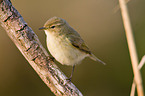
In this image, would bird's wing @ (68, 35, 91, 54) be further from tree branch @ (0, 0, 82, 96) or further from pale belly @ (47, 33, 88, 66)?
tree branch @ (0, 0, 82, 96)

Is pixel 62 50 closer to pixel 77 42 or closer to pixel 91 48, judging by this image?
pixel 77 42

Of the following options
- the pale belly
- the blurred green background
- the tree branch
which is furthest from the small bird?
the blurred green background

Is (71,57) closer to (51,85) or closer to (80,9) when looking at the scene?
(51,85)

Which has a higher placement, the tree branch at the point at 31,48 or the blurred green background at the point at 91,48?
the tree branch at the point at 31,48

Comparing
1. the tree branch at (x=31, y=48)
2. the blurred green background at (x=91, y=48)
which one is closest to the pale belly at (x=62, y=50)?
the tree branch at (x=31, y=48)

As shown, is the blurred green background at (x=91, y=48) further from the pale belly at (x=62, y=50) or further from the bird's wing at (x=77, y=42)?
the pale belly at (x=62, y=50)

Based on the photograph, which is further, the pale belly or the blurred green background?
the blurred green background
